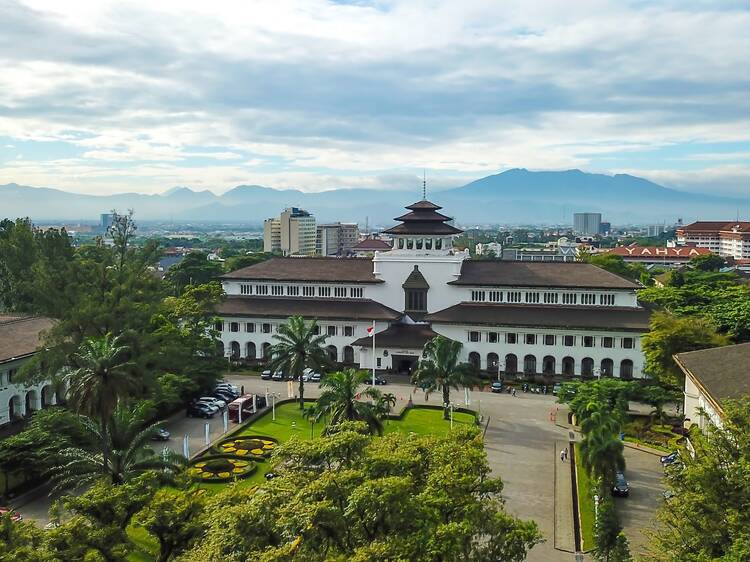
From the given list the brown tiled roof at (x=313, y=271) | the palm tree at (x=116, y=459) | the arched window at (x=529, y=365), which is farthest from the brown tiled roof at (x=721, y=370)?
the brown tiled roof at (x=313, y=271)

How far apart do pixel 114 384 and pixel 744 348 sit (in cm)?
3263

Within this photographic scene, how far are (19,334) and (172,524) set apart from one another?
30073 millimetres

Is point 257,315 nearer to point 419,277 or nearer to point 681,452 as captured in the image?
point 419,277

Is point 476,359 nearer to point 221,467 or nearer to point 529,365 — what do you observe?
point 529,365

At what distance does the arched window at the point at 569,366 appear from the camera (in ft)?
185

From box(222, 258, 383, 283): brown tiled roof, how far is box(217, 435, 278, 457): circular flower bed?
83.4ft

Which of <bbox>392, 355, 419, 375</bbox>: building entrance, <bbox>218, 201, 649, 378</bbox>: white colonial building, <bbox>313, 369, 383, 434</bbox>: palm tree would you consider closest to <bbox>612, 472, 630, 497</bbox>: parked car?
<bbox>313, 369, 383, 434</bbox>: palm tree

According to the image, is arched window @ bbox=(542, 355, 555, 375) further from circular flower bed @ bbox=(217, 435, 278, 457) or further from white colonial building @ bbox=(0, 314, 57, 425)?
white colonial building @ bbox=(0, 314, 57, 425)

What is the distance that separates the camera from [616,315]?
56500mm

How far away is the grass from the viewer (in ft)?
94.0

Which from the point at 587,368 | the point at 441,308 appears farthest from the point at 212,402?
the point at 587,368

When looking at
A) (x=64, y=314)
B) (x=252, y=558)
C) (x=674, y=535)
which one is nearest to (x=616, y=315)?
(x=674, y=535)

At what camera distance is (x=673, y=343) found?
4600cm

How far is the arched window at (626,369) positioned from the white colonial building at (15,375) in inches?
1689
